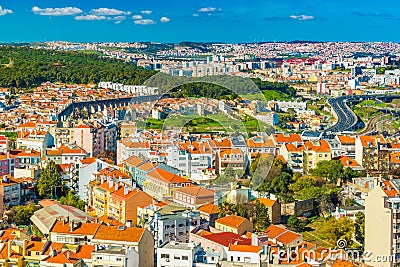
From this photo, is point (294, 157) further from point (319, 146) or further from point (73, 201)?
point (73, 201)

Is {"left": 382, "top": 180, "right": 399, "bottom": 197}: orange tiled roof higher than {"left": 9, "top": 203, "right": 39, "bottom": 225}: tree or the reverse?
higher

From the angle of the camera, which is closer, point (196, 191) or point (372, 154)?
point (196, 191)

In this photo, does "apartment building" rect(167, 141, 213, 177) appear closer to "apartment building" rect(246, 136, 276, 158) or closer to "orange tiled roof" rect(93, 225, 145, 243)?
Result: "apartment building" rect(246, 136, 276, 158)

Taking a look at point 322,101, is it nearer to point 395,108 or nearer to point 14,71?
point 395,108

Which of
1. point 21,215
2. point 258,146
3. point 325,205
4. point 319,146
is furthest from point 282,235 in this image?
point 319,146

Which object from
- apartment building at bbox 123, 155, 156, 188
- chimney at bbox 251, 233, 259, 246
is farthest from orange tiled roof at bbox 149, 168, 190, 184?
chimney at bbox 251, 233, 259, 246
